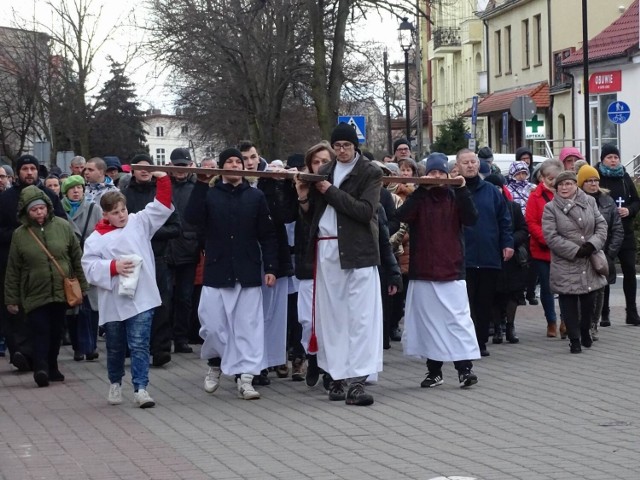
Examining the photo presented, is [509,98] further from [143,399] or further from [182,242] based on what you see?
[143,399]

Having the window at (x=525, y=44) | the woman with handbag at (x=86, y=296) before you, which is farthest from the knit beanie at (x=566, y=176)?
the window at (x=525, y=44)

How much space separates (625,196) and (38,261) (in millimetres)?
6807

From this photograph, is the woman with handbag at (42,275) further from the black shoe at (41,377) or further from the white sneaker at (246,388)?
the white sneaker at (246,388)

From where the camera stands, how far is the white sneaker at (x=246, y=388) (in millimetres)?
10914

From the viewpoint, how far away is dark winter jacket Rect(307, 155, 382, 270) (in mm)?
10383

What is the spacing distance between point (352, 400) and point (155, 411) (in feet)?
4.85

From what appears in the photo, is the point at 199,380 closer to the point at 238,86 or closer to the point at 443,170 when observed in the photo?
the point at 443,170

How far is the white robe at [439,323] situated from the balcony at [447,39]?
5838 cm

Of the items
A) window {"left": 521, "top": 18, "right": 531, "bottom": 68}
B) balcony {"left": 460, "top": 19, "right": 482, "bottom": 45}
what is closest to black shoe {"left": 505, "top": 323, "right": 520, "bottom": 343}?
window {"left": 521, "top": 18, "right": 531, "bottom": 68}

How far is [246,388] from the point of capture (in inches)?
431

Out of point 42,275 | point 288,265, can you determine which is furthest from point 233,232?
point 42,275

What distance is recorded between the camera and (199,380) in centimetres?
1219

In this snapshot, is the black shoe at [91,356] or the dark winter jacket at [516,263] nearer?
the black shoe at [91,356]

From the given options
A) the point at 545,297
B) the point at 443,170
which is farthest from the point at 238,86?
the point at 443,170
